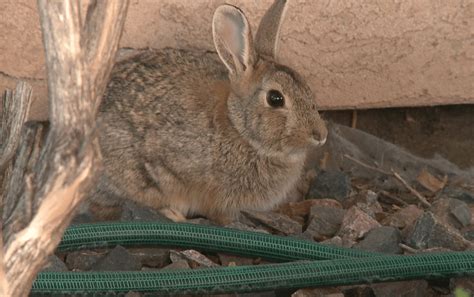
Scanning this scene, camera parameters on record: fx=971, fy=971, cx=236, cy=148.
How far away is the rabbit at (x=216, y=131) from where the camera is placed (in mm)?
4531

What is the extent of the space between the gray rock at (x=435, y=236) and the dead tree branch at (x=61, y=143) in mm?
2022

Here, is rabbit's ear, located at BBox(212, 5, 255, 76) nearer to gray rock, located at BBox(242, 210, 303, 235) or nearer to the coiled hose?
gray rock, located at BBox(242, 210, 303, 235)

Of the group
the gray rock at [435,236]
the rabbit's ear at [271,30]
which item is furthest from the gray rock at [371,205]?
the rabbit's ear at [271,30]

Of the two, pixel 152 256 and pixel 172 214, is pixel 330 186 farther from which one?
pixel 152 256

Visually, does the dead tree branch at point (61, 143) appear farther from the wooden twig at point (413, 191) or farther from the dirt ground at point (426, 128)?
the dirt ground at point (426, 128)

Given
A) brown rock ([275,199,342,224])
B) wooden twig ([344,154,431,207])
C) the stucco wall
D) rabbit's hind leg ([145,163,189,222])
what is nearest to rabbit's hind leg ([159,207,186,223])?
rabbit's hind leg ([145,163,189,222])

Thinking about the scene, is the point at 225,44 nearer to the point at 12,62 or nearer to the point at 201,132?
the point at 201,132

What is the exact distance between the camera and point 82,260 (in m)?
Answer: 3.88

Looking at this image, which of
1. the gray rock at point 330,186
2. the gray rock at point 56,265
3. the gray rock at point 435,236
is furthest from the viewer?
the gray rock at point 330,186

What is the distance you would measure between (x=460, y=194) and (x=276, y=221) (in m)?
1.04

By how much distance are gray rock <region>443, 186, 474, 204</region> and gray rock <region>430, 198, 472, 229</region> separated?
0.29 m

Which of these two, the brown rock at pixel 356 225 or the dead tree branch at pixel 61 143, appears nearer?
the dead tree branch at pixel 61 143

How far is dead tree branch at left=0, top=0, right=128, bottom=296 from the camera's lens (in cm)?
229

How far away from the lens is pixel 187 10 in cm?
484
